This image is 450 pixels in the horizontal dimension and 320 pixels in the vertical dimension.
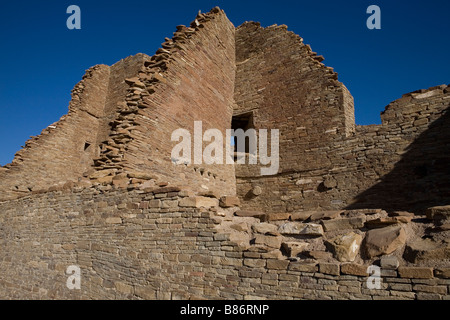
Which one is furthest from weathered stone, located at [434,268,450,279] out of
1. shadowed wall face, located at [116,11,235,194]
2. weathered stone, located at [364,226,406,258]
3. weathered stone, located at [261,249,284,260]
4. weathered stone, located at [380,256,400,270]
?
shadowed wall face, located at [116,11,235,194]

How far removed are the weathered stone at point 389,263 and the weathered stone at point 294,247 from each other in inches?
41.6

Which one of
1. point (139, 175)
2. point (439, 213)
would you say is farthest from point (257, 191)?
point (439, 213)

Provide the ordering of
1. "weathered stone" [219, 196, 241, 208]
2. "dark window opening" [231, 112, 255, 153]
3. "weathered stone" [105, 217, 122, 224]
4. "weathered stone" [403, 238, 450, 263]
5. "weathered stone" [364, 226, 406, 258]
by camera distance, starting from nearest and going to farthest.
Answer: "weathered stone" [403, 238, 450, 263]
"weathered stone" [364, 226, 406, 258]
"weathered stone" [219, 196, 241, 208]
"weathered stone" [105, 217, 122, 224]
"dark window opening" [231, 112, 255, 153]

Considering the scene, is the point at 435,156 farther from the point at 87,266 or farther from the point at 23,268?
the point at 23,268

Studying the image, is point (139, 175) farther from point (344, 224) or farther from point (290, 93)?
point (290, 93)

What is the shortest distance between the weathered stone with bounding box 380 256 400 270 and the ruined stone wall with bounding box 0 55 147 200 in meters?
10.2

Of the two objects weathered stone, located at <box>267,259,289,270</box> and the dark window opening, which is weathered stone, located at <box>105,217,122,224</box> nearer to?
weathered stone, located at <box>267,259,289,270</box>

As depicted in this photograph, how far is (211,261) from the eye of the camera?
475 cm

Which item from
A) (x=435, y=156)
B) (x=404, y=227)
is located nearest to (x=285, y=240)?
(x=404, y=227)

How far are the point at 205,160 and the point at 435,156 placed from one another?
630 cm

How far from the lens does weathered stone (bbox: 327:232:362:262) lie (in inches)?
148

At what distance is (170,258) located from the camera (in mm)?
5219

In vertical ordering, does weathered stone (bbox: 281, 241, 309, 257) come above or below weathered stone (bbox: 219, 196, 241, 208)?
below

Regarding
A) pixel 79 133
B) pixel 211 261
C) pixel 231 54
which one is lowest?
pixel 211 261
